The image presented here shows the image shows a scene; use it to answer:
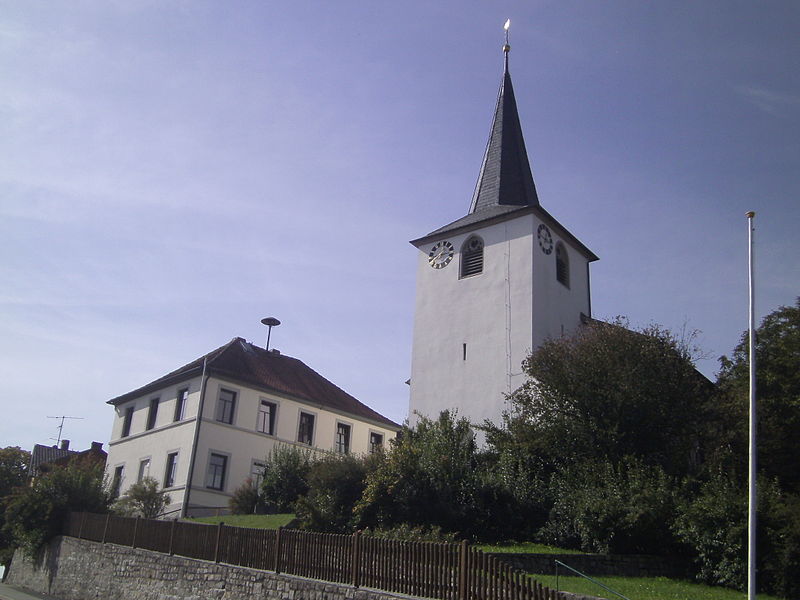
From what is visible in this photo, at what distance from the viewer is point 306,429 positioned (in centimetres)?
4047

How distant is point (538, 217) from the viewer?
32719mm

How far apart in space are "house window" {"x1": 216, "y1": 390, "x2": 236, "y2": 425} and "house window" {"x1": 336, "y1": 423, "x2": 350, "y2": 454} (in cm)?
689

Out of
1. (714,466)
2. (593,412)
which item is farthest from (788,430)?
(593,412)

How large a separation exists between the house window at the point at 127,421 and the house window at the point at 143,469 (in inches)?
129

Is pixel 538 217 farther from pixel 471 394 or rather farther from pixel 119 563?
pixel 119 563

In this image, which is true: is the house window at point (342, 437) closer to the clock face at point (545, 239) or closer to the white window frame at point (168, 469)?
the white window frame at point (168, 469)

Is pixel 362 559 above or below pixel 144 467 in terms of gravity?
below

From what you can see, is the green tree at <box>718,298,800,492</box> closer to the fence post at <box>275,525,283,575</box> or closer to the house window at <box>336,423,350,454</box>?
the fence post at <box>275,525,283,575</box>

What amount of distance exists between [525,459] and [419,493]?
438 centimetres

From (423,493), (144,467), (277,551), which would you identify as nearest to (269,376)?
(144,467)

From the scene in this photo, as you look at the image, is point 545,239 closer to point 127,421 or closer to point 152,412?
point 152,412

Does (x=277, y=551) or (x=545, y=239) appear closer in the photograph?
(x=277, y=551)

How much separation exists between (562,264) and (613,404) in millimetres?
11703

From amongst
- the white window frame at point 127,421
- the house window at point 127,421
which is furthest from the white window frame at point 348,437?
the house window at point 127,421
